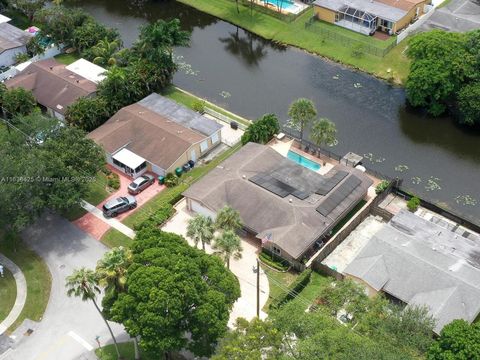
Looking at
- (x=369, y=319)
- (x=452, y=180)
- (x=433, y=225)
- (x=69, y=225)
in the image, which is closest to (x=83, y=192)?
(x=69, y=225)

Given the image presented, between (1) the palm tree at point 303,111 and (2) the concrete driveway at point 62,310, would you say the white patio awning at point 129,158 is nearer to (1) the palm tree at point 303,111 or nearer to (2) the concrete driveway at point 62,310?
(2) the concrete driveway at point 62,310

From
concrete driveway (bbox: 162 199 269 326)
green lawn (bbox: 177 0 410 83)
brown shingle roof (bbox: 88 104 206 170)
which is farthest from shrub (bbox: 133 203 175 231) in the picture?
green lawn (bbox: 177 0 410 83)

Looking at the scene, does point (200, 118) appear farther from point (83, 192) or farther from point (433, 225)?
point (433, 225)

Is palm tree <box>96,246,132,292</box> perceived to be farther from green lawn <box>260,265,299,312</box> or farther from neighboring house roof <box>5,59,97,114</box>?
neighboring house roof <box>5,59,97,114</box>

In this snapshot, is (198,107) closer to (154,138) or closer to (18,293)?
(154,138)

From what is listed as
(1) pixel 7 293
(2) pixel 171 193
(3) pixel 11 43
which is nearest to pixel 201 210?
(2) pixel 171 193
